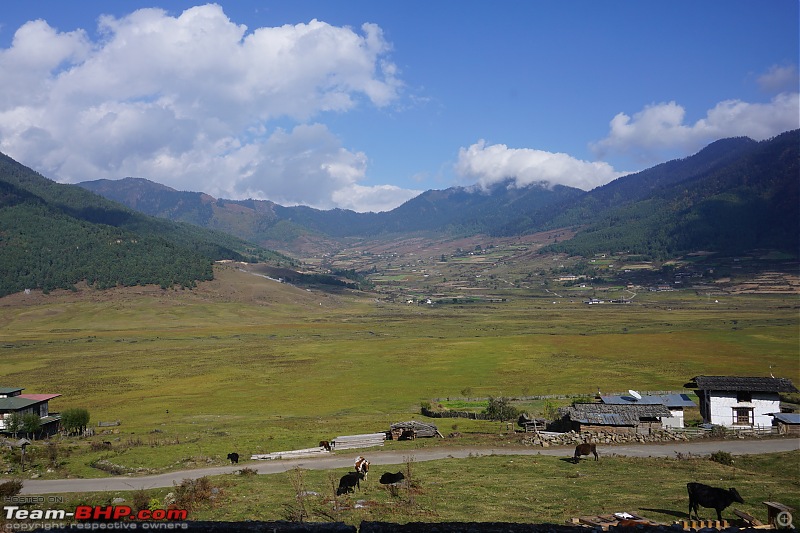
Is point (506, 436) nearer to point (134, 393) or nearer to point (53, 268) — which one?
point (134, 393)

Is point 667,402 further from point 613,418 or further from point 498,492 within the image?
point 498,492

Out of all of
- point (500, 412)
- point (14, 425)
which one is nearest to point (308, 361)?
point (500, 412)

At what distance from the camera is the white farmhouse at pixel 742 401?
133 ft

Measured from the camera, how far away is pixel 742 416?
41.0m

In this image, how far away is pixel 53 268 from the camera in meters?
196

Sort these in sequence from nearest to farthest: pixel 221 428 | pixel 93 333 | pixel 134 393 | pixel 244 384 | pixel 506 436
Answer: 1. pixel 506 436
2. pixel 221 428
3. pixel 134 393
4. pixel 244 384
5. pixel 93 333

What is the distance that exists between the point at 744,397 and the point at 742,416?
1.47m

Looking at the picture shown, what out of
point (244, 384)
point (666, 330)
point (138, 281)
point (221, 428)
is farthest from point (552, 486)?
point (138, 281)

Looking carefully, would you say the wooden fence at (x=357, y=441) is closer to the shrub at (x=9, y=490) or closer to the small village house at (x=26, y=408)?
the shrub at (x=9, y=490)

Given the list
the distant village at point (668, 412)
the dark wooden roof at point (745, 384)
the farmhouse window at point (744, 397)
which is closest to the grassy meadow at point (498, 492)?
the distant village at point (668, 412)

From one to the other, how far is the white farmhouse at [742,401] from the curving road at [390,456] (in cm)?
590

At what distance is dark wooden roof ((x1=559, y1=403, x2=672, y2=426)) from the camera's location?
1457 inches

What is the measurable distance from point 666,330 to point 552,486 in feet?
359

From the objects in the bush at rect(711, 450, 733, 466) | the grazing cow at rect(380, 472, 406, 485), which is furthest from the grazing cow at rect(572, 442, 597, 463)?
the grazing cow at rect(380, 472, 406, 485)
